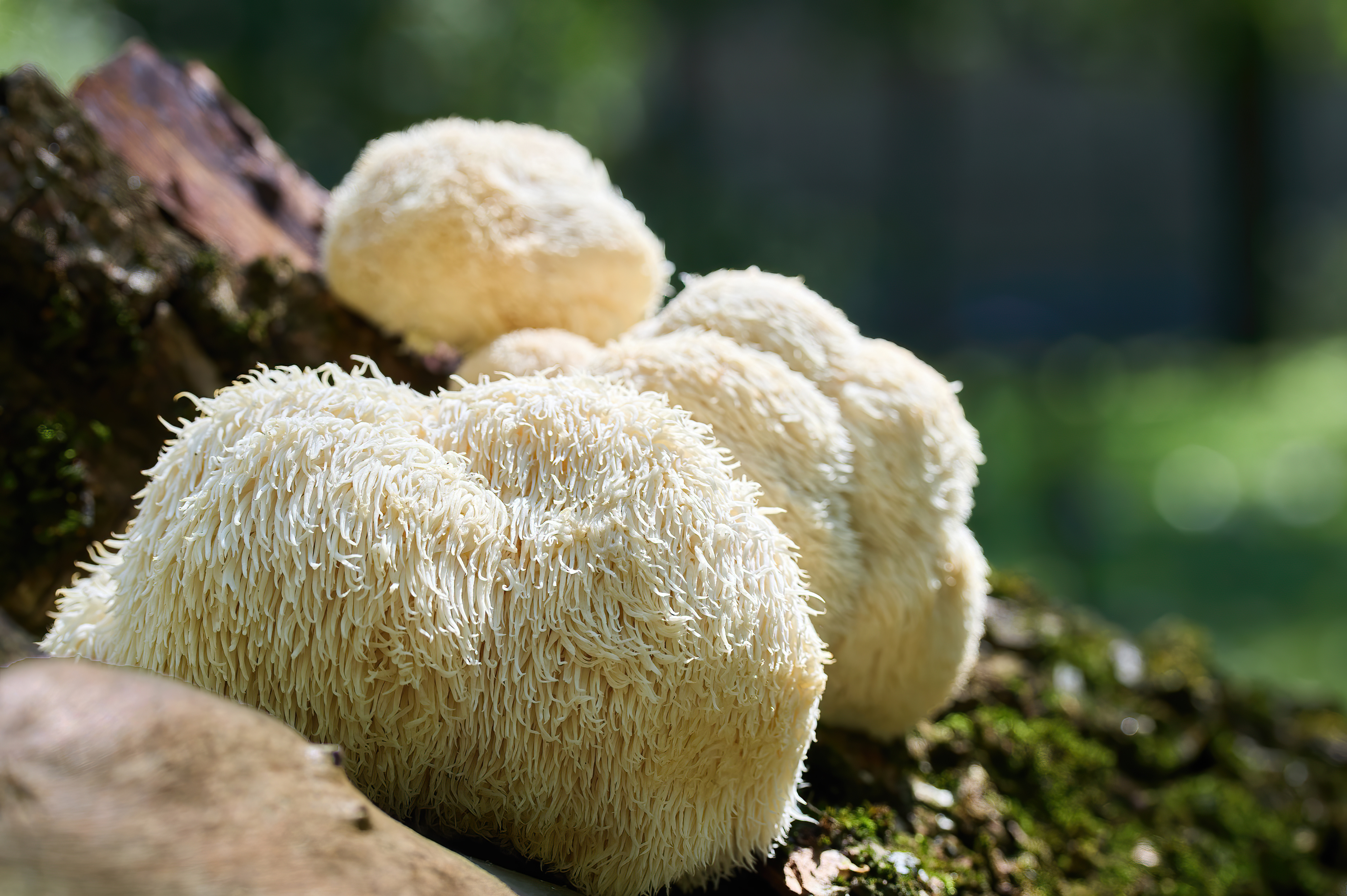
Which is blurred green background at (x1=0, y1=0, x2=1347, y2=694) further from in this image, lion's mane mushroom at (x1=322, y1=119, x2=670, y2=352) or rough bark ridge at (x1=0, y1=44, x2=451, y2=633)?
lion's mane mushroom at (x1=322, y1=119, x2=670, y2=352)

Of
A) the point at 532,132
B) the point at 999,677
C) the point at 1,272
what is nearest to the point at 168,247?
the point at 1,272

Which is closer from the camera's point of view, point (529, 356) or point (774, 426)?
point (774, 426)

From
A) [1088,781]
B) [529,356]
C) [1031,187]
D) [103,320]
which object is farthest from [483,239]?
[1031,187]

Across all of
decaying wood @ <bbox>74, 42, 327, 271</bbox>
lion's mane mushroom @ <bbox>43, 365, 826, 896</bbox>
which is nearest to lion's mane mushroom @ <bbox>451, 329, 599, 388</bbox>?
lion's mane mushroom @ <bbox>43, 365, 826, 896</bbox>

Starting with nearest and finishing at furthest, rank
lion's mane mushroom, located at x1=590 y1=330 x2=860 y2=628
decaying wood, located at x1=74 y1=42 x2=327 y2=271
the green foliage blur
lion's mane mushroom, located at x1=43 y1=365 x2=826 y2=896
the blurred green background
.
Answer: lion's mane mushroom, located at x1=43 y1=365 x2=826 y2=896 → lion's mane mushroom, located at x1=590 y1=330 x2=860 y2=628 → decaying wood, located at x1=74 y1=42 x2=327 y2=271 → the green foliage blur → the blurred green background

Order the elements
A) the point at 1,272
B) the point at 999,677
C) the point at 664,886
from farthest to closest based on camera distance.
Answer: the point at 999,677
the point at 1,272
the point at 664,886

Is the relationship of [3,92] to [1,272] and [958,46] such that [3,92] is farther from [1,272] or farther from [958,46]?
[958,46]

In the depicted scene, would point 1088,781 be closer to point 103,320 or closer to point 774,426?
point 774,426
